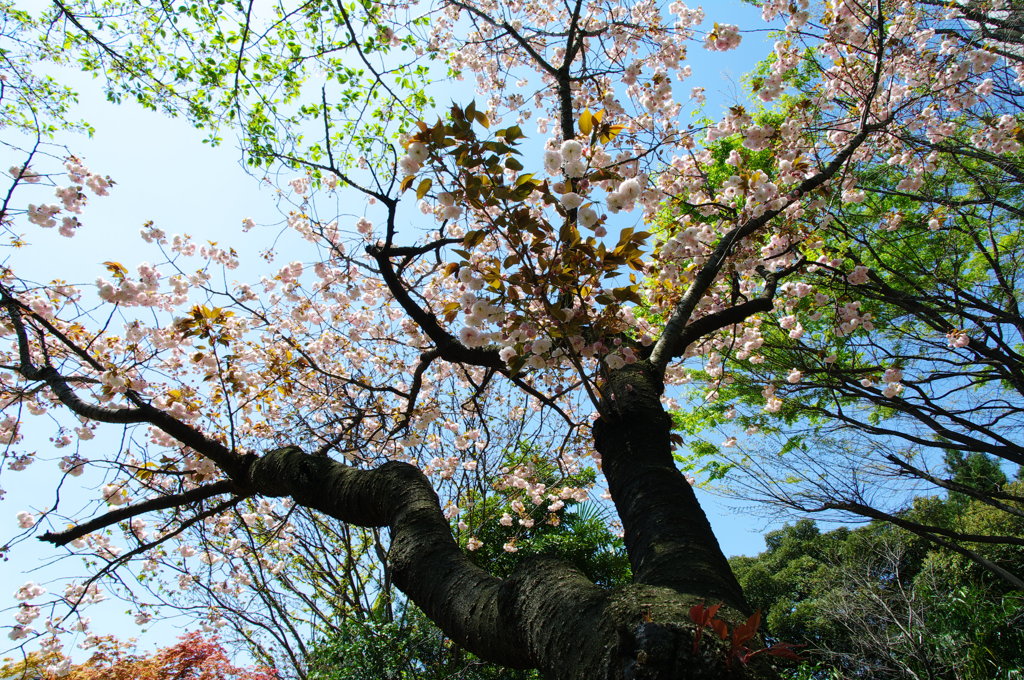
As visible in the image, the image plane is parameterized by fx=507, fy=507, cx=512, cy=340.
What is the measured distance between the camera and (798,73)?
545cm

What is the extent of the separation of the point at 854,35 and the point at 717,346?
281 cm

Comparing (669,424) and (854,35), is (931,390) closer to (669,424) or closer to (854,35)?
(854,35)

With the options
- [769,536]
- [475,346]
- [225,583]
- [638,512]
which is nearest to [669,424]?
[638,512]

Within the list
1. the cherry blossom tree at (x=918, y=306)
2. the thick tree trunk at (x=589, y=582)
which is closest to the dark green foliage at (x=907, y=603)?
the cherry blossom tree at (x=918, y=306)

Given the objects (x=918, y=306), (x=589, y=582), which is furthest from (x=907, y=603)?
(x=589, y=582)

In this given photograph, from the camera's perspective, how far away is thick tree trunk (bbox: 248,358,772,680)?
1.06m

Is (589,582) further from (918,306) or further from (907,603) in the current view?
(907,603)

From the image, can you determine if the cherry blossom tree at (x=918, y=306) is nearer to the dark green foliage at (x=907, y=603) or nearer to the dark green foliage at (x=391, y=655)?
the dark green foliage at (x=907, y=603)

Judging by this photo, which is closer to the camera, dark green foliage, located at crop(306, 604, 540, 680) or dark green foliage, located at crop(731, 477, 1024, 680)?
dark green foliage, located at crop(306, 604, 540, 680)

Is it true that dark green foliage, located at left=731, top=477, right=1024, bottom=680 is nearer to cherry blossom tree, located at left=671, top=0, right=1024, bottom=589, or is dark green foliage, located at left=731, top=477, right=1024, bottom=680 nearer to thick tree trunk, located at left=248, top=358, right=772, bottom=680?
cherry blossom tree, located at left=671, top=0, right=1024, bottom=589

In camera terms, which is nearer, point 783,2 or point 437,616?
point 437,616

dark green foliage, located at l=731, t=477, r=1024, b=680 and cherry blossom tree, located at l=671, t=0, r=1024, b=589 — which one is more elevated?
cherry blossom tree, located at l=671, t=0, r=1024, b=589

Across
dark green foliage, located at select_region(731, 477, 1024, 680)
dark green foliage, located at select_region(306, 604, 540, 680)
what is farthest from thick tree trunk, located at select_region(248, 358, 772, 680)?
dark green foliage, located at select_region(731, 477, 1024, 680)

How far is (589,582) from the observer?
58.4 inches
